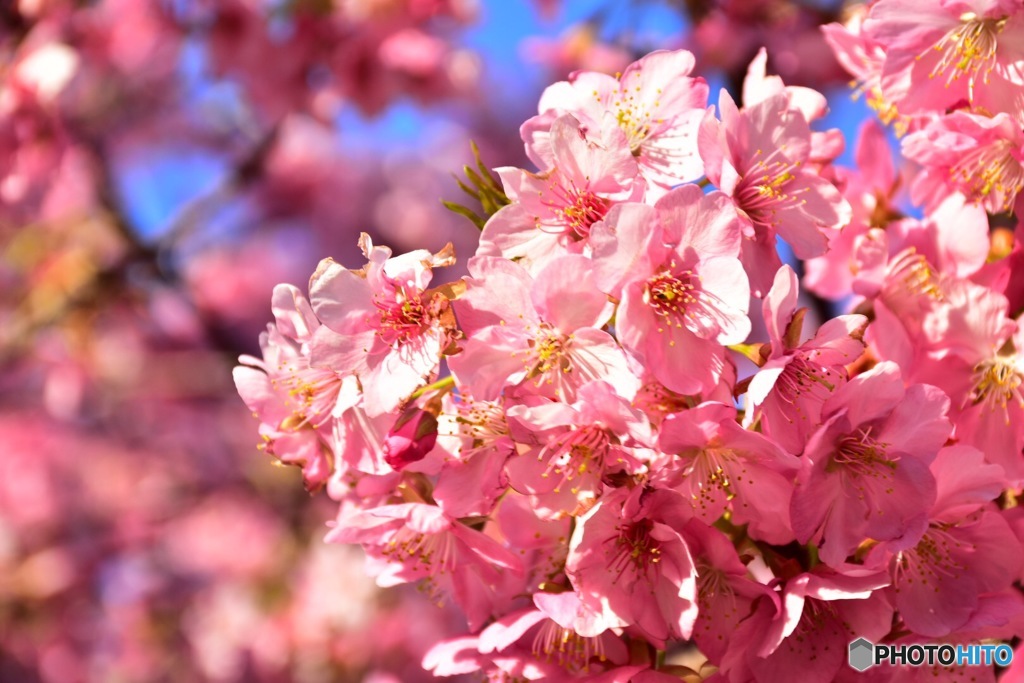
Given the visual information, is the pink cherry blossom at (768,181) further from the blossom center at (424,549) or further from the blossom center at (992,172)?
the blossom center at (424,549)

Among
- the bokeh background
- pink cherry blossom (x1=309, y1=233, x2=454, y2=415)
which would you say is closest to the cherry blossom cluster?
pink cherry blossom (x1=309, y1=233, x2=454, y2=415)

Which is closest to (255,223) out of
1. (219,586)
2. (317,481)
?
(219,586)

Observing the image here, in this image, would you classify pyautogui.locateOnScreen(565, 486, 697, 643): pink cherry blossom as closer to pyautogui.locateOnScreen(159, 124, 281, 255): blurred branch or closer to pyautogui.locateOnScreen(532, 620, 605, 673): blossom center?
pyautogui.locateOnScreen(532, 620, 605, 673): blossom center

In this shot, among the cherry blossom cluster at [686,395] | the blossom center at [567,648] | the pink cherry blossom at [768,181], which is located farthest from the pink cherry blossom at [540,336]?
the blossom center at [567,648]

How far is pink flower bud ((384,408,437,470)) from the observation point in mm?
1152

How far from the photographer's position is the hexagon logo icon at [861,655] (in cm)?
124

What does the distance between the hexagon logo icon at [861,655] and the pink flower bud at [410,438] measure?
64 centimetres

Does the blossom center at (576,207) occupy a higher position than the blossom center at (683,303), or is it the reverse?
the blossom center at (576,207)

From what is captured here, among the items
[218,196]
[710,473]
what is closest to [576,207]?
[710,473]

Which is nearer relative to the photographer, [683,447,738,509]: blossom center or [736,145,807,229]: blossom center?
[683,447,738,509]: blossom center

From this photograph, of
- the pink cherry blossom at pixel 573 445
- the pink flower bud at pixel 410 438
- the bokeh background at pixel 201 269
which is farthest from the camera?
the bokeh background at pixel 201 269

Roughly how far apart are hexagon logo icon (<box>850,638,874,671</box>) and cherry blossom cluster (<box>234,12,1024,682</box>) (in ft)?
0.08

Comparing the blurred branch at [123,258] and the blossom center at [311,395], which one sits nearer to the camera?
the blossom center at [311,395]

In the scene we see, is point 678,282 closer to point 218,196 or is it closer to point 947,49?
point 947,49
